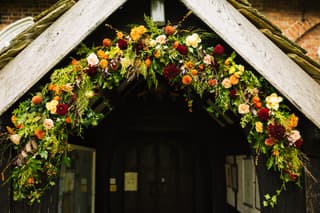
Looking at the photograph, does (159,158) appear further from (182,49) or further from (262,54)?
(262,54)

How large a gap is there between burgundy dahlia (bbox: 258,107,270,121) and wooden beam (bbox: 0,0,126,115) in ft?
3.46

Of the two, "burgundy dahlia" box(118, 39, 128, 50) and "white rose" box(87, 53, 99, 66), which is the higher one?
"burgundy dahlia" box(118, 39, 128, 50)

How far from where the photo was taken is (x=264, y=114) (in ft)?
7.00

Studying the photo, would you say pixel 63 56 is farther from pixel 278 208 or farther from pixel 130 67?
pixel 278 208

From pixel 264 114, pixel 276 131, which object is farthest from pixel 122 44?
pixel 276 131

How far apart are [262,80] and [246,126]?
0.30m

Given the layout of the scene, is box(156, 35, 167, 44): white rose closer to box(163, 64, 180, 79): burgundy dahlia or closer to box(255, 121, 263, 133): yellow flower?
box(163, 64, 180, 79): burgundy dahlia

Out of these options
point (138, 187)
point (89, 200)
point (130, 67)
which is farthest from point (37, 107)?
point (138, 187)

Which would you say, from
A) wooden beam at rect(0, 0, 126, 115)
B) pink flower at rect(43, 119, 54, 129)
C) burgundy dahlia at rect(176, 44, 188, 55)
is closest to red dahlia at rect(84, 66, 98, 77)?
wooden beam at rect(0, 0, 126, 115)

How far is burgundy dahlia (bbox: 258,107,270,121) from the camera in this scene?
213 centimetres

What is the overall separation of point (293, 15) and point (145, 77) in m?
4.60

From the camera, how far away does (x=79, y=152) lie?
12.2 ft

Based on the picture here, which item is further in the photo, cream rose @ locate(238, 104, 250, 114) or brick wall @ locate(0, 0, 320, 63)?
brick wall @ locate(0, 0, 320, 63)

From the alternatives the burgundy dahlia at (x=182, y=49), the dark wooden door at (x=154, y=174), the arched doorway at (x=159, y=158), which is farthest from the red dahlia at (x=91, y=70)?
the dark wooden door at (x=154, y=174)
